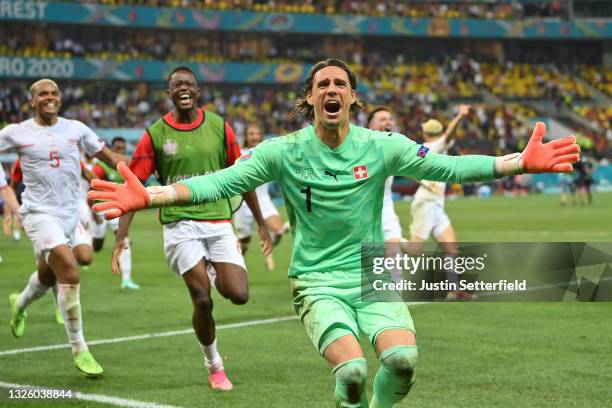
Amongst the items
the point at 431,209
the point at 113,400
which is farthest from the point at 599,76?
the point at 113,400

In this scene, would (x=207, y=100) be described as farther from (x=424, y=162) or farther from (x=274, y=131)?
(x=424, y=162)

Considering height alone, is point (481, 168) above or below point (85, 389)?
above

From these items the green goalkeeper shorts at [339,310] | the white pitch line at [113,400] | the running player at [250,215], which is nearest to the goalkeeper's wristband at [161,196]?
the green goalkeeper shorts at [339,310]

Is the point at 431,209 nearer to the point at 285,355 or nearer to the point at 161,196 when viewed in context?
the point at 285,355

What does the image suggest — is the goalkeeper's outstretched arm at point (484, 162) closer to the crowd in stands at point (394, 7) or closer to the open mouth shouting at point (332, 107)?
the open mouth shouting at point (332, 107)

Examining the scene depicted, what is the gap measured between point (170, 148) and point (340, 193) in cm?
311

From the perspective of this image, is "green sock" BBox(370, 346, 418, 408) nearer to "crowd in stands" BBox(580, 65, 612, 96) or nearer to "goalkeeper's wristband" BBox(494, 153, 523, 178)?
"goalkeeper's wristband" BBox(494, 153, 523, 178)

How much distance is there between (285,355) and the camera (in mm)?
9445

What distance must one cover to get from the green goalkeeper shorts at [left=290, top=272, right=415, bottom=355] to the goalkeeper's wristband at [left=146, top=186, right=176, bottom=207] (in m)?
0.96

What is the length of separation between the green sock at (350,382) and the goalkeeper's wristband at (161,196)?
1.25 meters

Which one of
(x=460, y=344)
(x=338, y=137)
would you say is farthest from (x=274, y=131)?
(x=338, y=137)

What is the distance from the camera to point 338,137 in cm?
591

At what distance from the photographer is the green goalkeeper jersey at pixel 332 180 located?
19.0 feet

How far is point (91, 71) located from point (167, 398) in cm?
5094
